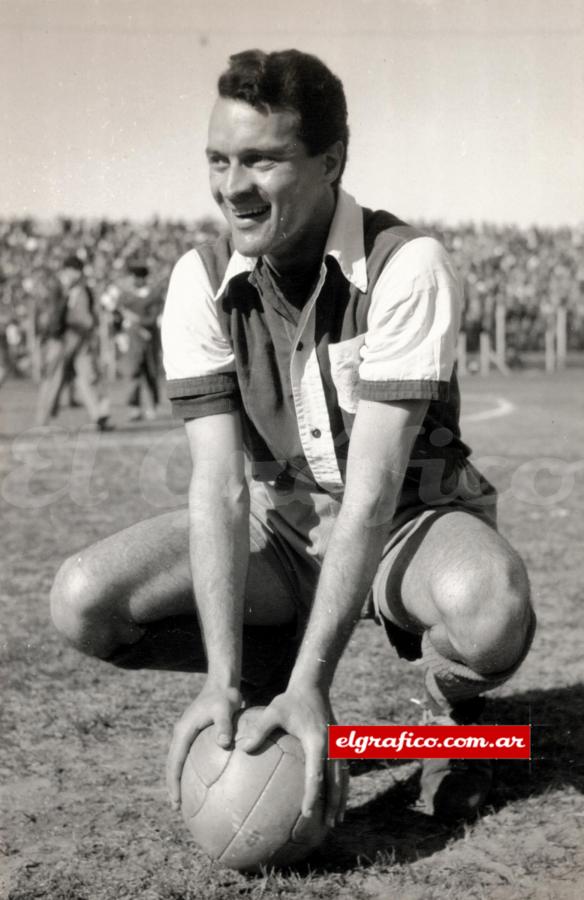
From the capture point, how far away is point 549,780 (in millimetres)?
3510

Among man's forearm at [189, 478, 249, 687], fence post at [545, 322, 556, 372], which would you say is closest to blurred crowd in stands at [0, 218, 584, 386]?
fence post at [545, 322, 556, 372]

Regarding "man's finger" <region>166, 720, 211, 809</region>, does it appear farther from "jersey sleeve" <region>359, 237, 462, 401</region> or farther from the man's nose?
the man's nose

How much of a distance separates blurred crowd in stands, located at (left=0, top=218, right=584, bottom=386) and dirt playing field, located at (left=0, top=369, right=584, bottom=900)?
20882 mm

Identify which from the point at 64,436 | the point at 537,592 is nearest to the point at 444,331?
the point at 537,592

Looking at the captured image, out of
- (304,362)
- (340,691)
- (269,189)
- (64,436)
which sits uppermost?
(269,189)

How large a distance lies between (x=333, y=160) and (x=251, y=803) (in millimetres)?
1673

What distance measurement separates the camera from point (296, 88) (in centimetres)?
299

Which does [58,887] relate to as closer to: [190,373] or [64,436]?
[190,373]

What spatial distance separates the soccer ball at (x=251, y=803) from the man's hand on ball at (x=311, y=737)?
0.11ft

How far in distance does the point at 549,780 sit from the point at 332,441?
121cm

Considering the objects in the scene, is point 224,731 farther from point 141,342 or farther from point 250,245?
point 141,342

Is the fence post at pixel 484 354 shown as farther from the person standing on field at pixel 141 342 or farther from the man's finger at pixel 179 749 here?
the man's finger at pixel 179 749

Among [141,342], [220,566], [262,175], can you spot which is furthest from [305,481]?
[141,342]

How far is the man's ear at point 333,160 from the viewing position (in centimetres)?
315
